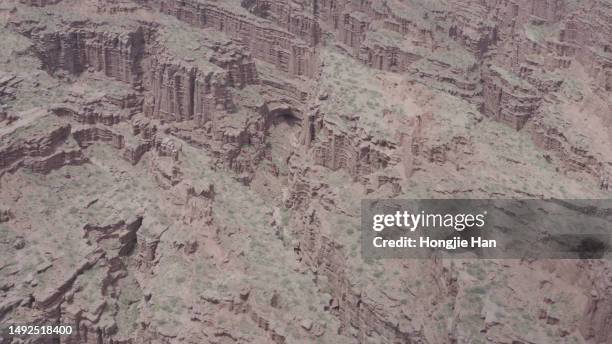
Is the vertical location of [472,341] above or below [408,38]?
below

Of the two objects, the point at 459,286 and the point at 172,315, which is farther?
the point at 172,315

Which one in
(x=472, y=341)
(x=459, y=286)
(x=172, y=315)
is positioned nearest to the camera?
(x=472, y=341)

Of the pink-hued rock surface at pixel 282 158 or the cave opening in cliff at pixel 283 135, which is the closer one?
the pink-hued rock surface at pixel 282 158

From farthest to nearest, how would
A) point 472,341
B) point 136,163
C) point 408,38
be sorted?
point 408,38 < point 136,163 < point 472,341

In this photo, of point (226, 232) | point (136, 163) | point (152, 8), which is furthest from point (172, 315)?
point (152, 8)

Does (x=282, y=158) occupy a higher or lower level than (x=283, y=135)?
lower

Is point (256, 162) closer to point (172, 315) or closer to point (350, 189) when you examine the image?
point (350, 189)

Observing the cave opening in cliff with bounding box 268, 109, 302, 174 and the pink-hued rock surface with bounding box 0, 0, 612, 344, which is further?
the cave opening in cliff with bounding box 268, 109, 302, 174

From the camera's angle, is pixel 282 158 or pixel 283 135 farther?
pixel 283 135
